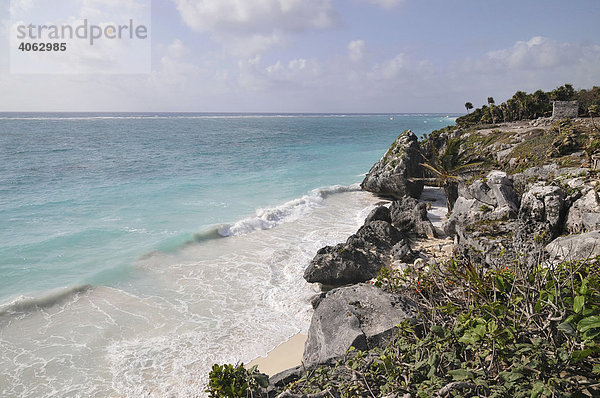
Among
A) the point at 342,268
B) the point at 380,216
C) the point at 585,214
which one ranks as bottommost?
the point at 342,268

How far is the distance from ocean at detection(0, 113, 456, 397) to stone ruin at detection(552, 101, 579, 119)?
16.5 m

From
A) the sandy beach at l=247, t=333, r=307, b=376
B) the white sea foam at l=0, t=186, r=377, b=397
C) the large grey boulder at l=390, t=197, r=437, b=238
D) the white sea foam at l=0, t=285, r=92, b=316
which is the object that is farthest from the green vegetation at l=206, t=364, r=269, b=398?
the large grey boulder at l=390, t=197, r=437, b=238

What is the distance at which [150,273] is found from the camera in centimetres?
1438

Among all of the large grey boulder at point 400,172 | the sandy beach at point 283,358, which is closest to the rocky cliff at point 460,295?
the sandy beach at point 283,358

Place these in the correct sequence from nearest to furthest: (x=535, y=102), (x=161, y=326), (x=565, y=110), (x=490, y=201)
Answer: (x=161, y=326) → (x=490, y=201) → (x=565, y=110) → (x=535, y=102)

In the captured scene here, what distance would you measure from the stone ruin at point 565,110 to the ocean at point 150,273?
16540mm

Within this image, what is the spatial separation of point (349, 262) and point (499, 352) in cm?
890

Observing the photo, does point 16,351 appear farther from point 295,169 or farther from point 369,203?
point 295,169

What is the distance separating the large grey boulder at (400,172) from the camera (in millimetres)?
24344

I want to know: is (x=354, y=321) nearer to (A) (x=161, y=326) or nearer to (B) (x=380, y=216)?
(A) (x=161, y=326)

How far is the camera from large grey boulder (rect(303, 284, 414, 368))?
6.30m

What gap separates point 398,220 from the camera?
17359 millimetres

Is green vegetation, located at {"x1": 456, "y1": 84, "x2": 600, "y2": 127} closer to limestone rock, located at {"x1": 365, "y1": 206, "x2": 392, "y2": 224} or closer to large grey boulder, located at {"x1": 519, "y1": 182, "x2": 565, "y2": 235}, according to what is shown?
limestone rock, located at {"x1": 365, "y1": 206, "x2": 392, "y2": 224}

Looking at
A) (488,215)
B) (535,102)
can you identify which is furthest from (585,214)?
(535,102)
